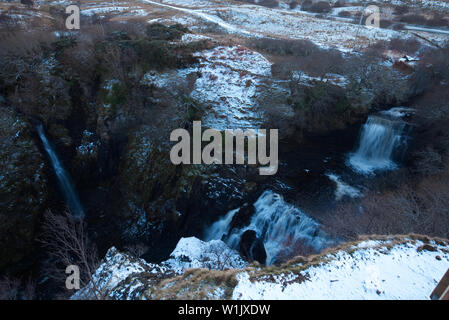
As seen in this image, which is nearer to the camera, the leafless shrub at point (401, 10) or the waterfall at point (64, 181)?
the waterfall at point (64, 181)

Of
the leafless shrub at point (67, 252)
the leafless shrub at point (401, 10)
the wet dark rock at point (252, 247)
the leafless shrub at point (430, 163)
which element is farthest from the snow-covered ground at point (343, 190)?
the leafless shrub at point (401, 10)

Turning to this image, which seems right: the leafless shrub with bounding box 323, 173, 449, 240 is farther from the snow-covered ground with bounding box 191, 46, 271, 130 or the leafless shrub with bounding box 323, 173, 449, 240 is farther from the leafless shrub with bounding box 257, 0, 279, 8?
the leafless shrub with bounding box 257, 0, 279, 8

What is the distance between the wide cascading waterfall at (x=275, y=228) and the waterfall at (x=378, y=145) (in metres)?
6.11

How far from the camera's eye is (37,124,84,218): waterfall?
597 inches

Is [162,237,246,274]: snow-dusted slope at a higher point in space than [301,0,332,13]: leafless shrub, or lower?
lower

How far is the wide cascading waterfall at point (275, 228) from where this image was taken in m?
10.2

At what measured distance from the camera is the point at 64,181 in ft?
50.5

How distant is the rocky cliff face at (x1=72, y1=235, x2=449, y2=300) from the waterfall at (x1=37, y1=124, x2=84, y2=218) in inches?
394

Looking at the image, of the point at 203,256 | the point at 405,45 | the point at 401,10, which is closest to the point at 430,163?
the point at 203,256

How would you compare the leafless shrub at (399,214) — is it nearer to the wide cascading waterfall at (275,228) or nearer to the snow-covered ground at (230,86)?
the wide cascading waterfall at (275,228)

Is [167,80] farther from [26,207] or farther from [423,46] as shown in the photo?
[423,46]

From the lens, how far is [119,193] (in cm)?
1581

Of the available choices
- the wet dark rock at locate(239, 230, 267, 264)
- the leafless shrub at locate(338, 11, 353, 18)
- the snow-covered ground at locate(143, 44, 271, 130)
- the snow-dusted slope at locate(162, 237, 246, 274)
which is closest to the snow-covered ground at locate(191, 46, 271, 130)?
the snow-covered ground at locate(143, 44, 271, 130)
